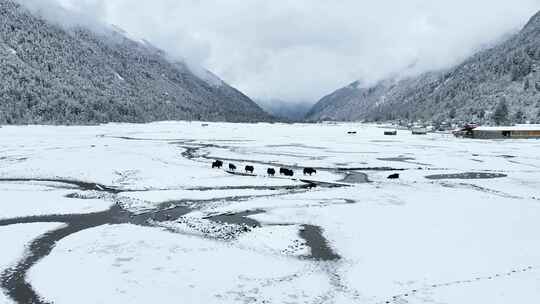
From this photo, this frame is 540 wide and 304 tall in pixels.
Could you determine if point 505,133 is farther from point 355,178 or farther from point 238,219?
point 238,219

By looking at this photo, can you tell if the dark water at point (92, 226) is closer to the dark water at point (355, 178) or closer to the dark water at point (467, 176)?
the dark water at point (355, 178)

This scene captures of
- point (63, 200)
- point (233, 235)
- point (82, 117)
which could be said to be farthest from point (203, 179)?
point (82, 117)

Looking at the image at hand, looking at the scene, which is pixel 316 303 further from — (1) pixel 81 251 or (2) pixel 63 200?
(2) pixel 63 200

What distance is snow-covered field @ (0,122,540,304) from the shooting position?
615 inches

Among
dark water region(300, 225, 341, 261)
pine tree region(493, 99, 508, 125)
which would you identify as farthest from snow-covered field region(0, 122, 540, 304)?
pine tree region(493, 99, 508, 125)

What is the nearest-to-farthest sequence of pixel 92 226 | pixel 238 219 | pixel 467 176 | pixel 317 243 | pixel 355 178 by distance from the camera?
pixel 317 243
pixel 92 226
pixel 238 219
pixel 355 178
pixel 467 176

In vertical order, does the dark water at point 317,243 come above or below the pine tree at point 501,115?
below

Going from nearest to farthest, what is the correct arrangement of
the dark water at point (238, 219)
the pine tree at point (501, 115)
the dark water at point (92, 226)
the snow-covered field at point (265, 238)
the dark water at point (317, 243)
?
the snow-covered field at point (265, 238)
the dark water at point (92, 226)
the dark water at point (317, 243)
the dark water at point (238, 219)
the pine tree at point (501, 115)

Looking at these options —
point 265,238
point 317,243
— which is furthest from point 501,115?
point 265,238

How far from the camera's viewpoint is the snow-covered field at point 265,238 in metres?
15.6

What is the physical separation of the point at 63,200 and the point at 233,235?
582 inches

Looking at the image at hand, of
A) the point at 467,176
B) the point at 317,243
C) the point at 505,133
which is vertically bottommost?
the point at 467,176

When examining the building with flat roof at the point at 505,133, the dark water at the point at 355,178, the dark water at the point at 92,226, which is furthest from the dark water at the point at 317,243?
the building with flat roof at the point at 505,133

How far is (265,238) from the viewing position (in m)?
22.0
